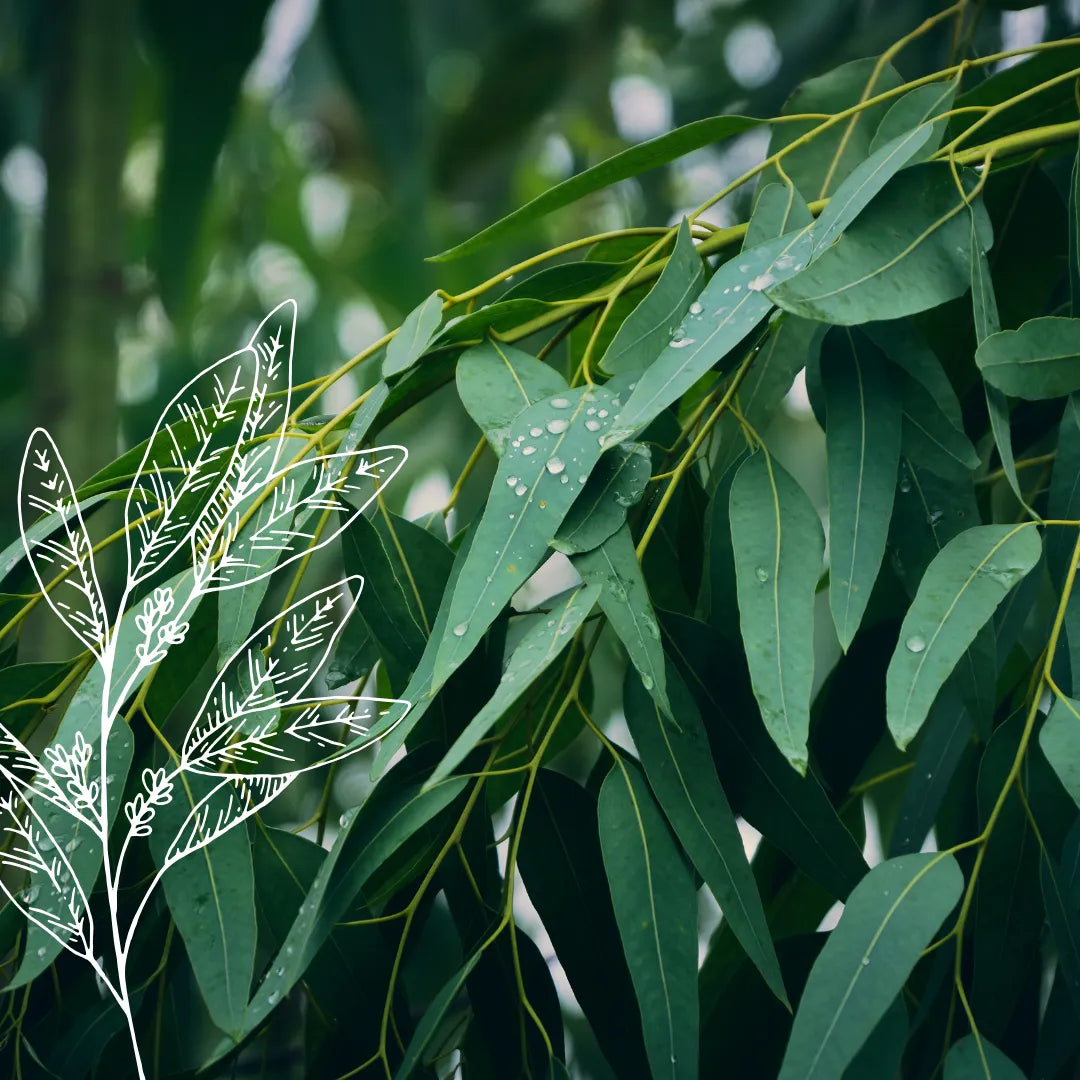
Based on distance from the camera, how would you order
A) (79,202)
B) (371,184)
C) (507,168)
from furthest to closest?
(371,184)
(507,168)
(79,202)

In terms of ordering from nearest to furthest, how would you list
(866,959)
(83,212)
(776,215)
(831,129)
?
1. (866,959)
2. (776,215)
3. (831,129)
4. (83,212)

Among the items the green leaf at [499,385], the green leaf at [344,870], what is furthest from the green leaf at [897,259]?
the green leaf at [344,870]

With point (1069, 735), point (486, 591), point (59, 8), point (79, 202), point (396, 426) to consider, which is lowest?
point (396, 426)

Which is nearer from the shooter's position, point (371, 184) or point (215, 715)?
point (215, 715)

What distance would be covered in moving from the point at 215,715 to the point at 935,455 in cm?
29

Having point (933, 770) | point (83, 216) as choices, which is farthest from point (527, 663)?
point (83, 216)

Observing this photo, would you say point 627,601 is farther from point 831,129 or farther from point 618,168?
point 831,129

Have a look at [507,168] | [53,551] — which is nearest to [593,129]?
[507,168]

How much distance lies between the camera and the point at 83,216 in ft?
2.74

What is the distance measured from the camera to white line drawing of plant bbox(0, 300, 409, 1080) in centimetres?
40

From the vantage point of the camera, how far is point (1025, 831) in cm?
43

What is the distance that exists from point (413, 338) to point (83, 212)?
0.51 metres

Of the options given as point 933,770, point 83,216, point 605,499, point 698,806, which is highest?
point 83,216

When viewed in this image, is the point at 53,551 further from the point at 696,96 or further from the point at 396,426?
the point at 696,96
